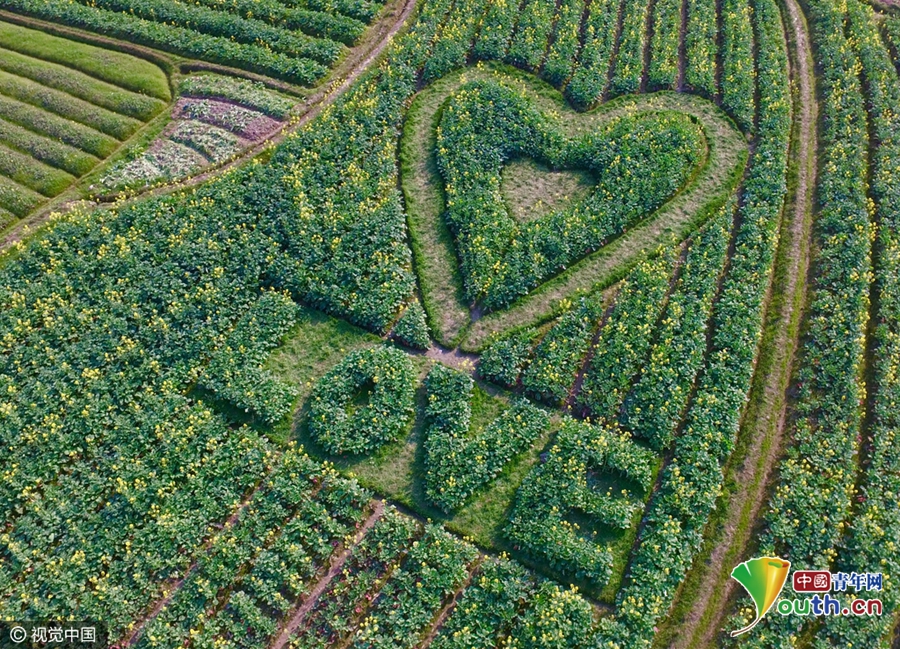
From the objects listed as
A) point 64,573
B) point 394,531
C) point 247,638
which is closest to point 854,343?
point 394,531

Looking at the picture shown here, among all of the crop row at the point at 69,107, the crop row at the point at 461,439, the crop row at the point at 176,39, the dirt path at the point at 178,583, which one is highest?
the crop row at the point at 176,39

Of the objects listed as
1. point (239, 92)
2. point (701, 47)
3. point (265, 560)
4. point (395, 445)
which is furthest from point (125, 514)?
point (701, 47)

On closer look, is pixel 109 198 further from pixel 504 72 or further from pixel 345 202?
pixel 504 72

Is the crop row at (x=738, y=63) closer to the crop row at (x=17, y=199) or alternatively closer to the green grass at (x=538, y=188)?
the green grass at (x=538, y=188)

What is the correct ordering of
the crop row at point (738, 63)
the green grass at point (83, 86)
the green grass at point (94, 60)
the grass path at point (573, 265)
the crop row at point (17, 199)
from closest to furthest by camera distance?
the grass path at point (573, 265), the crop row at point (17, 199), the crop row at point (738, 63), the green grass at point (83, 86), the green grass at point (94, 60)

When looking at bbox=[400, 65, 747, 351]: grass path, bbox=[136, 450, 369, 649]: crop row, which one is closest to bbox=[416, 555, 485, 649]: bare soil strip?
bbox=[136, 450, 369, 649]: crop row

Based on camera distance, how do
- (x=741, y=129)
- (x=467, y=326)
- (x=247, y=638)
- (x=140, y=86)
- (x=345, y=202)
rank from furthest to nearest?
(x=140, y=86) → (x=741, y=129) → (x=345, y=202) → (x=467, y=326) → (x=247, y=638)

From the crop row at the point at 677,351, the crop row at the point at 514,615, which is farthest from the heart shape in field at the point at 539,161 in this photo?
the crop row at the point at 514,615

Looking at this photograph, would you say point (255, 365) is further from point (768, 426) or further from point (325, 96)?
point (768, 426)
